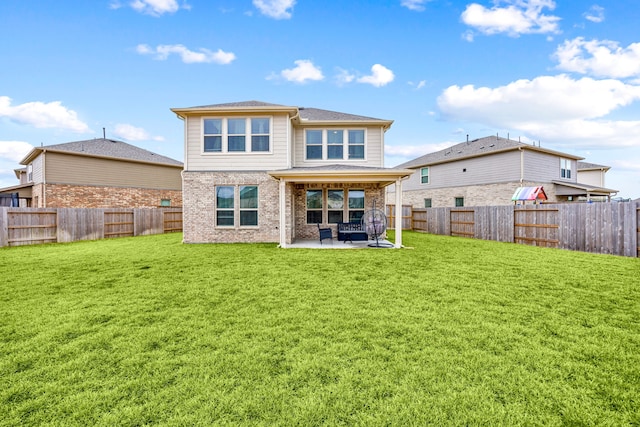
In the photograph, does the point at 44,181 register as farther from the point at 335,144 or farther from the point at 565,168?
the point at 565,168

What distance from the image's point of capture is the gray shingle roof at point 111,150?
813 inches

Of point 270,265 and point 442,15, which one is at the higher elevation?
point 442,15

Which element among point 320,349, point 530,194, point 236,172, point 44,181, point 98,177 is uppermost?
point 98,177

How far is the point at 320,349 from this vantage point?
3.38 m

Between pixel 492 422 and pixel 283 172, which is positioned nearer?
pixel 492 422

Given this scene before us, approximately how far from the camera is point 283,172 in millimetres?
11125

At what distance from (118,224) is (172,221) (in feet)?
11.5

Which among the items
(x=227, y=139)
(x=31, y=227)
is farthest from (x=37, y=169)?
(x=227, y=139)

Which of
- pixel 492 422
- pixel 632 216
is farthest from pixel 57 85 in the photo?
pixel 632 216

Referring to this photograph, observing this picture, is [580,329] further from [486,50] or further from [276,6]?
Result: [486,50]

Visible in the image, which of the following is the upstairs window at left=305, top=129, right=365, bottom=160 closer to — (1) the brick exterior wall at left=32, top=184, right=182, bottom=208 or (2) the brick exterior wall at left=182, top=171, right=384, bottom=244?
(2) the brick exterior wall at left=182, top=171, right=384, bottom=244

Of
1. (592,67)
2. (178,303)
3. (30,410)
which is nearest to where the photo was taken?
(30,410)

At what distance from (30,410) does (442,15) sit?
18104mm

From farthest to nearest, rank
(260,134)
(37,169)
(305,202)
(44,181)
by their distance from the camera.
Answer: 1. (37,169)
2. (44,181)
3. (305,202)
4. (260,134)
